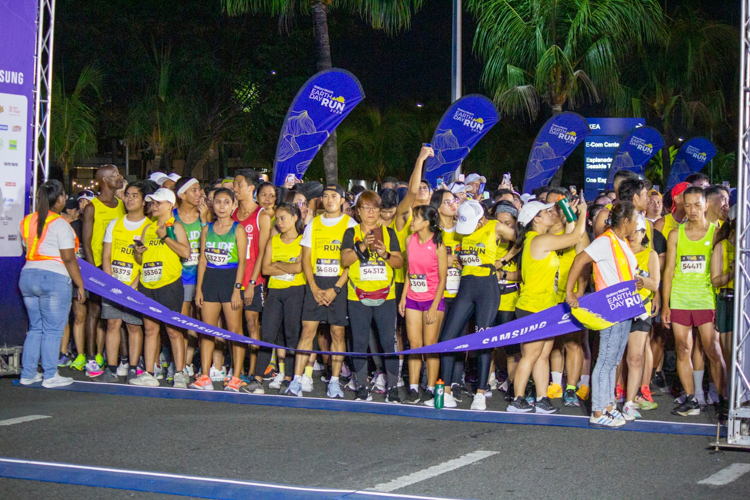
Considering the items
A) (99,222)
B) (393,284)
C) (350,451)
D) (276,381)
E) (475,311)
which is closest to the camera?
(350,451)

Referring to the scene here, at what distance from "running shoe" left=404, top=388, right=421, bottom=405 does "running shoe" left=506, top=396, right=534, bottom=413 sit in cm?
94

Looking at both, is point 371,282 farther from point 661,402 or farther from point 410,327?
point 661,402

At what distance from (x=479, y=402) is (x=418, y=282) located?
128cm

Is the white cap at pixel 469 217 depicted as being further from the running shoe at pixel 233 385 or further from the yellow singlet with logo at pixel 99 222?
the yellow singlet with logo at pixel 99 222

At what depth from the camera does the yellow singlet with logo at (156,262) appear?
8875 millimetres

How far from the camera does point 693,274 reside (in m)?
7.72

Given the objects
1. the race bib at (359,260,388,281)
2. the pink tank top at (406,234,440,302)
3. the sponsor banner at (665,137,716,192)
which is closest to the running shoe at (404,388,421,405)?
the pink tank top at (406,234,440,302)

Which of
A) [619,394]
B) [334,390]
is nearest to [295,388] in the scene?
[334,390]

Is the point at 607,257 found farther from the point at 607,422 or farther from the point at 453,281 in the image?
the point at 453,281

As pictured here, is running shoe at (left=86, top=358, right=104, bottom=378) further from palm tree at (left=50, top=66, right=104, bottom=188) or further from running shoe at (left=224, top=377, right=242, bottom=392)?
palm tree at (left=50, top=66, right=104, bottom=188)

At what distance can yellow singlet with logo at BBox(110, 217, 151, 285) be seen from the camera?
902cm

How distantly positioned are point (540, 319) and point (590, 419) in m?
0.97

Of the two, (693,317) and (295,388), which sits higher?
(693,317)

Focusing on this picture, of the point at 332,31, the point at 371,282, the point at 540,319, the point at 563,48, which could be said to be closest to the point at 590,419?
the point at 540,319
